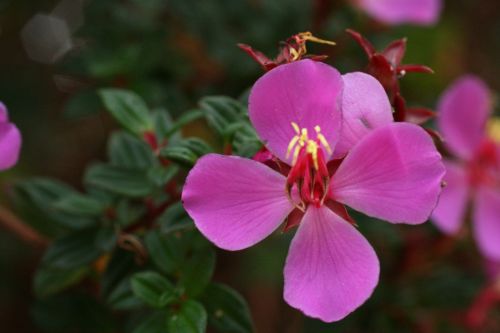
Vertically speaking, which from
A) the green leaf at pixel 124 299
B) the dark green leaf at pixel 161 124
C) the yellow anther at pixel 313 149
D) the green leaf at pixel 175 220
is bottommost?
the green leaf at pixel 124 299

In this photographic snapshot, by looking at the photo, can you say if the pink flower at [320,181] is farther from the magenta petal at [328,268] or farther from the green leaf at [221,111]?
the green leaf at [221,111]

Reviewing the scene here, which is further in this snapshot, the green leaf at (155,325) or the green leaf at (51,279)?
the green leaf at (51,279)

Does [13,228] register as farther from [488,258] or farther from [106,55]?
[488,258]

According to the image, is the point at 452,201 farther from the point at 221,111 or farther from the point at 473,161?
the point at 221,111

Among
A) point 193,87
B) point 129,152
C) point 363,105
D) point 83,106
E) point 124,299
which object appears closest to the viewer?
point 363,105

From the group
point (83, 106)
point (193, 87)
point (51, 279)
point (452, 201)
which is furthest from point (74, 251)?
point (452, 201)

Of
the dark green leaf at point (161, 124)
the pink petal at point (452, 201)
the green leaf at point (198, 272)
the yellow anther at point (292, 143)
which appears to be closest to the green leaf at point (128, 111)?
the dark green leaf at point (161, 124)

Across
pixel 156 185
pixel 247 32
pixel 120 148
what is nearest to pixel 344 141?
pixel 156 185
